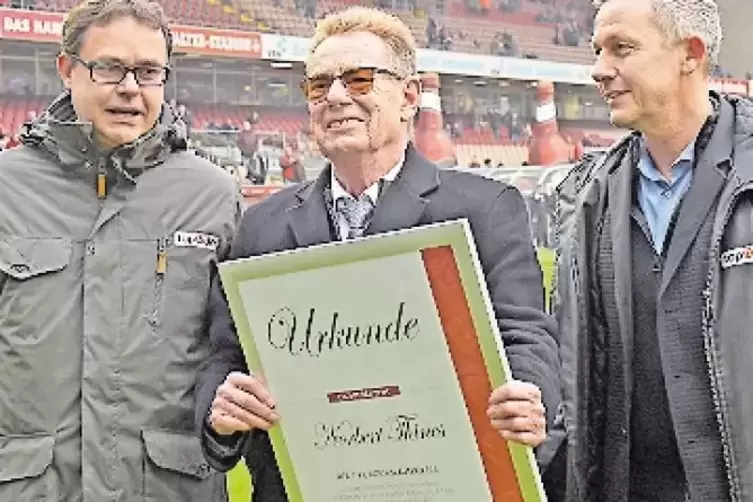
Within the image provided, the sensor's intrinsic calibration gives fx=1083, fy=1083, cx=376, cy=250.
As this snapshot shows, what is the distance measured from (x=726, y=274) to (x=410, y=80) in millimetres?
599

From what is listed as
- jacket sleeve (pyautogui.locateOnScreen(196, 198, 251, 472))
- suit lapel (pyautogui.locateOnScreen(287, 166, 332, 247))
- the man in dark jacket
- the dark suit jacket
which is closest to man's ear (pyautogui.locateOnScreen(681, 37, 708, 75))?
the man in dark jacket

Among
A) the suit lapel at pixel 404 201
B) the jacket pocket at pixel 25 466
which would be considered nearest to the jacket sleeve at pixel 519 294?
the suit lapel at pixel 404 201

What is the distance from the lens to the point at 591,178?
2.04 metres

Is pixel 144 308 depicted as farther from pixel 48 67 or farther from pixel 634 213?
pixel 48 67

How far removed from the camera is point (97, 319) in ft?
6.28

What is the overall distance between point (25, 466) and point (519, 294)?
36.5 inches

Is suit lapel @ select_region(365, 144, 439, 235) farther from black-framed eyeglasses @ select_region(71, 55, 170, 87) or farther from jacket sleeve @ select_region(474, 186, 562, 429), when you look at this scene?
black-framed eyeglasses @ select_region(71, 55, 170, 87)

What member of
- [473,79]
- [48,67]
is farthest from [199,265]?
[473,79]

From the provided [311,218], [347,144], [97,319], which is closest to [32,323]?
[97,319]

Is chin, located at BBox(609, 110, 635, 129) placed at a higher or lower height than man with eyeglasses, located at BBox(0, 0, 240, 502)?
higher

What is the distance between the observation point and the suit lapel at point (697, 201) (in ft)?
6.03

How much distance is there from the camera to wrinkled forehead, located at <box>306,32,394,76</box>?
66.0 inches

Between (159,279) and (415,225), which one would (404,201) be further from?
(159,279)

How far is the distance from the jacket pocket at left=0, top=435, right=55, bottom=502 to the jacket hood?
0.50 metres
